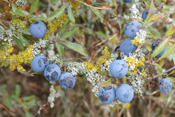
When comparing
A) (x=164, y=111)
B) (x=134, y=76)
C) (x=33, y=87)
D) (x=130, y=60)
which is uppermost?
(x=130, y=60)

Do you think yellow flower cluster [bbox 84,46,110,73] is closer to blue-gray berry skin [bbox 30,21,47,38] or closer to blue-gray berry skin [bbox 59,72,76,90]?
blue-gray berry skin [bbox 59,72,76,90]

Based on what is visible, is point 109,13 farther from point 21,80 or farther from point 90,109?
point 21,80

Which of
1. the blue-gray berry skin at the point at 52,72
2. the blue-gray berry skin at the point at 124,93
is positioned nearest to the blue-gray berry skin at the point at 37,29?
the blue-gray berry skin at the point at 52,72

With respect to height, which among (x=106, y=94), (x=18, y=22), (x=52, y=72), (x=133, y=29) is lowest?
(x=106, y=94)

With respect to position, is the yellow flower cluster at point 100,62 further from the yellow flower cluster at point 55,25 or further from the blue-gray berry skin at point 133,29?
the yellow flower cluster at point 55,25

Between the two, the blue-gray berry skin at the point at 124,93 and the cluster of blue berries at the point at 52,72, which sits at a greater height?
the cluster of blue berries at the point at 52,72

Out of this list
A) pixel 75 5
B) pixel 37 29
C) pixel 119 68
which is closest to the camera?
pixel 119 68

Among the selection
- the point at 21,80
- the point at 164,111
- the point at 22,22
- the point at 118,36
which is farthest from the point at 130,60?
the point at 21,80

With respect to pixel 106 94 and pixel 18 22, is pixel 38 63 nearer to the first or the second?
pixel 18 22

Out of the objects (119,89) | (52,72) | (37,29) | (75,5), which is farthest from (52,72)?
(75,5)

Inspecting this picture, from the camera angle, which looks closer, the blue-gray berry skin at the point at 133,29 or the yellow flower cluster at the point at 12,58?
the blue-gray berry skin at the point at 133,29

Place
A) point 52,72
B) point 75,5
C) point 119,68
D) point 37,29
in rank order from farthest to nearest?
point 75,5 → point 37,29 → point 52,72 → point 119,68
